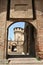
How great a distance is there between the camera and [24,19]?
8188 millimetres

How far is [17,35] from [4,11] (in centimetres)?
3416

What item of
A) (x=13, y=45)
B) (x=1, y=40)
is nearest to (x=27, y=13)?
(x=1, y=40)

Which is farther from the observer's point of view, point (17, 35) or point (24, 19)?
point (17, 35)

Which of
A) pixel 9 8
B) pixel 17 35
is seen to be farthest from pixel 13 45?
pixel 9 8

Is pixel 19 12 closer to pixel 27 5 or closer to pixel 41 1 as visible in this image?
pixel 27 5

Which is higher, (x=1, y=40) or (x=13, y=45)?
(x=1, y=40)

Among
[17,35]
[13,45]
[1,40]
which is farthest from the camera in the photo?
[17,35]

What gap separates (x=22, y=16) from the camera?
817 centimetres

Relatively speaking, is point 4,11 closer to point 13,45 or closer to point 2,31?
point 2,31

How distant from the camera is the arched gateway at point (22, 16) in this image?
8.03 meters

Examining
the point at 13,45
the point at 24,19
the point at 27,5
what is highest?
the point at 27,5

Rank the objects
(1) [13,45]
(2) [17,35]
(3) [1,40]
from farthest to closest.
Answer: (2) [17,35] → (1) [13,45] → (3) [1,40]

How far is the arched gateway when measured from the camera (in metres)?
8.03

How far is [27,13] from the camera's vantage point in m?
8.22
